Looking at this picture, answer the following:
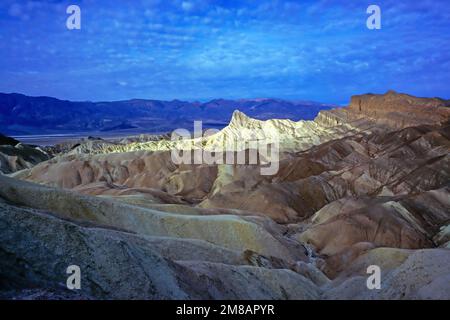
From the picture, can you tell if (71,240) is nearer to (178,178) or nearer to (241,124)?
(178,178)

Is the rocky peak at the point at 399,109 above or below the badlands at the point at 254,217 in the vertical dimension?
above

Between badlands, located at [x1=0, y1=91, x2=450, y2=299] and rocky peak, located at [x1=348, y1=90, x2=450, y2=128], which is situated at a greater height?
rocky peak, located at [x1=348, y1=90, x2=450, y2=128]

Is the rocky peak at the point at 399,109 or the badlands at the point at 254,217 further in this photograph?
the rocky peak at the point at 399,109

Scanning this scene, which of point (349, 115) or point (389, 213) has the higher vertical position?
point (349, 115)

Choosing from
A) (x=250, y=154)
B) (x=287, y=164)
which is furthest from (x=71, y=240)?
(x=250, y=154)

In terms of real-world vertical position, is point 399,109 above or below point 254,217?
above

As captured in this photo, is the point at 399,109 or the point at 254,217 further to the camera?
the point at 399,109

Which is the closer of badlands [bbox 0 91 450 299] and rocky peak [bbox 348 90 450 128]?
badlands [bbox 0 91 450 299]
